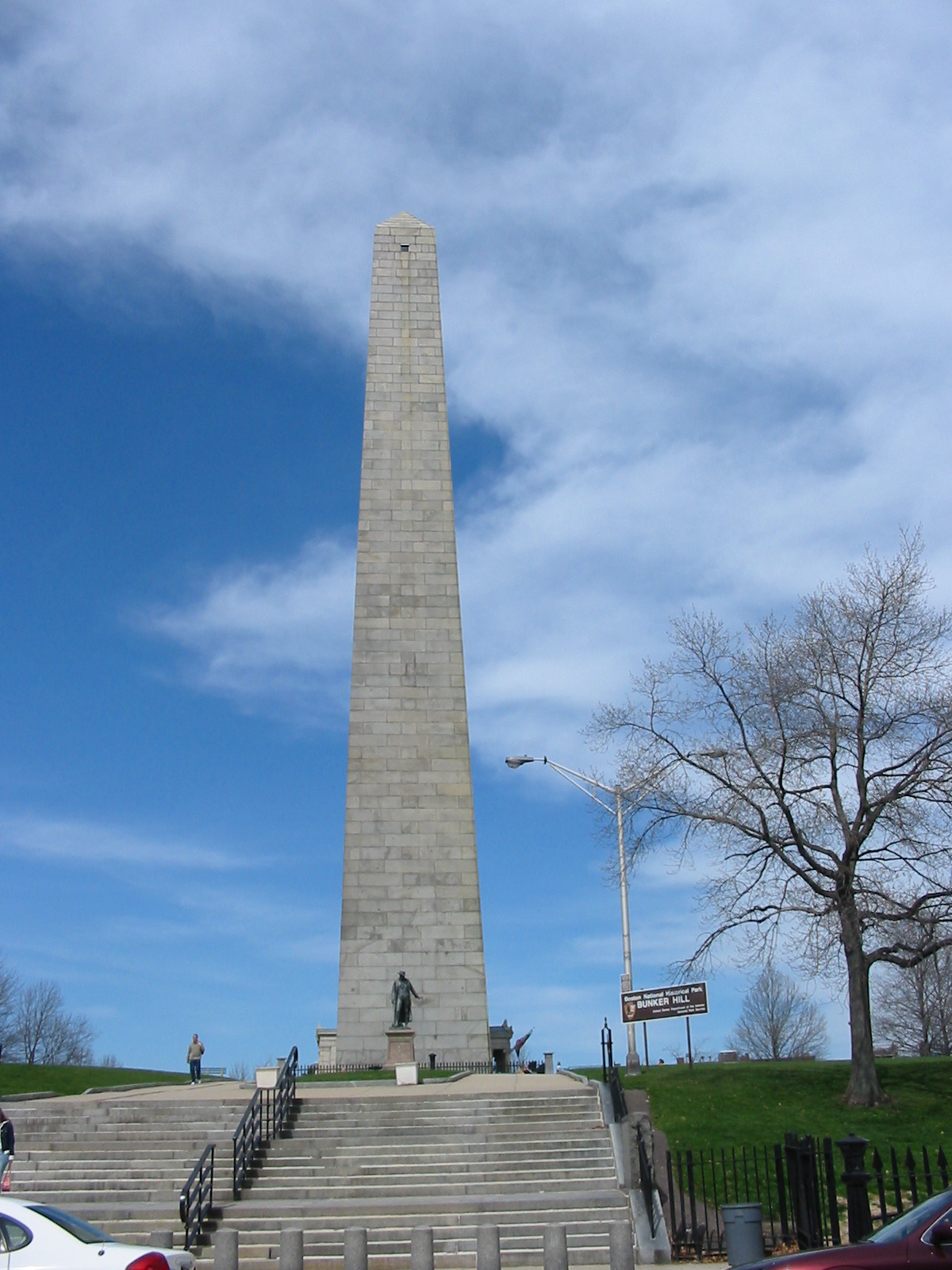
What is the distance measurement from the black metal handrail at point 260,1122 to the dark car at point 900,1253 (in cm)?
1065

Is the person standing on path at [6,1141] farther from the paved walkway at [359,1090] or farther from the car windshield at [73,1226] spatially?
the car windshield at [73,1226]

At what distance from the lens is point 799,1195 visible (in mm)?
14445

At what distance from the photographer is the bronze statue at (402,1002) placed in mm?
31625

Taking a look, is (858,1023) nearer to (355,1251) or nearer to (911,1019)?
(355,1251)

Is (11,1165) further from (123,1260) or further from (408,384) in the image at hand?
(408,384)

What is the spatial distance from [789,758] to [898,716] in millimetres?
2322

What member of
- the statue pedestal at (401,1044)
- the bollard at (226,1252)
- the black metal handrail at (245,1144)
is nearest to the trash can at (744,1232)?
the bollard at (226,1252)

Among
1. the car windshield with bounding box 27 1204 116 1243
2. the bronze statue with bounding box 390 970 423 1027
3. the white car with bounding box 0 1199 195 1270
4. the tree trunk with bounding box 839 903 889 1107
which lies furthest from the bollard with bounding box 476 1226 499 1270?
the bronze statue with bounding box 390 970 423 1027

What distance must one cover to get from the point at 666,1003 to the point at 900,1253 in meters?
19.0

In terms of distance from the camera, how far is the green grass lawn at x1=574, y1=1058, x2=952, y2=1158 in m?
21.5

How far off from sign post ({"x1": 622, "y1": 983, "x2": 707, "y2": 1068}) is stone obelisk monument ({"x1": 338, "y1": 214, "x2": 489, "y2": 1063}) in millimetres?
7838

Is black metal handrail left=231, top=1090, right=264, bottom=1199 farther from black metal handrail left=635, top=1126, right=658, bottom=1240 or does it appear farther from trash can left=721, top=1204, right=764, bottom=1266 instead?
trash can left=721, top=1204, right=764, bottom=1266

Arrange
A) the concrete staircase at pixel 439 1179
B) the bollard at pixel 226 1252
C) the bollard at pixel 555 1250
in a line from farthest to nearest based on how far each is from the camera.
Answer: the concrete staircase at pixel 439 1179 < the bollard at pixel 226 1252 < the bollard at pixel 555 1250

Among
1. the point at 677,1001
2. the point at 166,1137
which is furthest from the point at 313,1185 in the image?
the point at 677,1001
